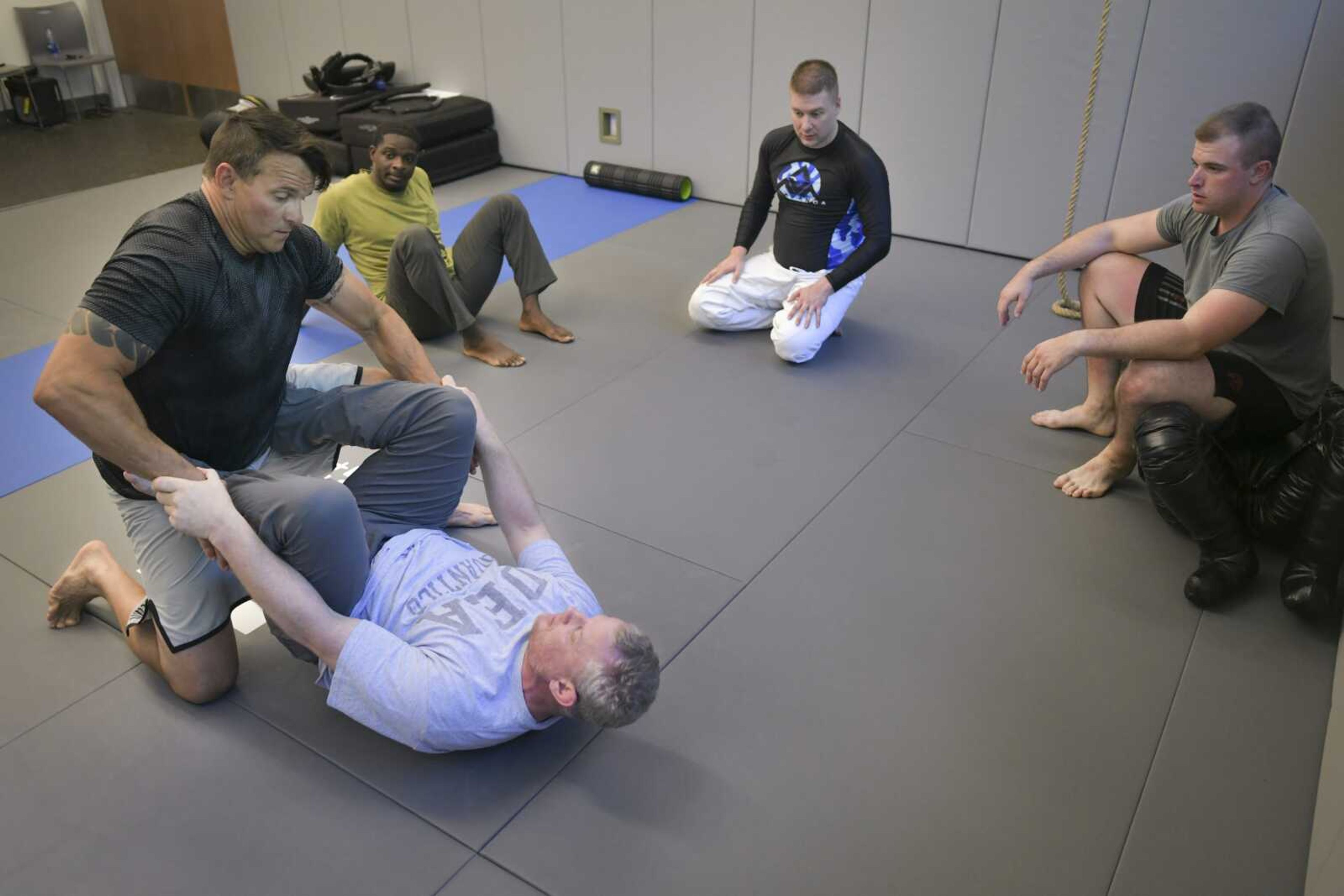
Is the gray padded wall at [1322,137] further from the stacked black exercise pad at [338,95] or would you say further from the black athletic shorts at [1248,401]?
the stacked black exercise pad at [338,95]

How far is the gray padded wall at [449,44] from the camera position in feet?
21.6

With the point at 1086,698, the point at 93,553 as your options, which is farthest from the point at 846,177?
the point at 93,553

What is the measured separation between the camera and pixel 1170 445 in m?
2.65

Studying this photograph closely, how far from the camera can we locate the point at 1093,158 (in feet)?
15.5

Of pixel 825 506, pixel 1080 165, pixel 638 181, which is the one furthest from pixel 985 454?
pixel 638 181

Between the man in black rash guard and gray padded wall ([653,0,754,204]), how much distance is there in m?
1.32

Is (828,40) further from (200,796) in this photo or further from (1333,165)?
(200,796)

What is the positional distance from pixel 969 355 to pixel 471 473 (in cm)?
237

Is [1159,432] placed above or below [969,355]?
above

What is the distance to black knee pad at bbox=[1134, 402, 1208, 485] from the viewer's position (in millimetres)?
2645

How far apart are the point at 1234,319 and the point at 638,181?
4.18m

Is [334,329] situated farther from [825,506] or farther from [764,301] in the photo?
[825,506]

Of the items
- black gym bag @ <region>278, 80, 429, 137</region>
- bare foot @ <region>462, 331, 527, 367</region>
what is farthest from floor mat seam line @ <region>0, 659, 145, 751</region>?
black gym bag @ <region>278, 80, 429, 137</region>

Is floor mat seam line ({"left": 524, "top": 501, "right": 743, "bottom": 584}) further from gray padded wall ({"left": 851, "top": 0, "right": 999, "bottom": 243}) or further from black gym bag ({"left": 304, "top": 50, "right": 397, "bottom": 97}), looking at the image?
black gym bag ({"left": 304, "top": 50, "right": 397, "bottom": 97})
